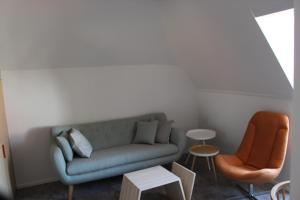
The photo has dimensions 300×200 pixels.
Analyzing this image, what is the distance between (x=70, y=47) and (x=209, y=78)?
2.04m

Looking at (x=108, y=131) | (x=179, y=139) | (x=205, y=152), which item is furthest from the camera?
(x=108, y=131)

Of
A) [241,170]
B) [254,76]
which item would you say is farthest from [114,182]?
[254,76]

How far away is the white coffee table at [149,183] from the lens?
8.38ft

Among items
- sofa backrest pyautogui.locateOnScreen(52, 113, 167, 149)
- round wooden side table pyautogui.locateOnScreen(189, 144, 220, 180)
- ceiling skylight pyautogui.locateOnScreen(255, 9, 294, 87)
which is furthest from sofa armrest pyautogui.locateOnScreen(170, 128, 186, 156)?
ceiling skylight pyautogui.locateOnScreen(255, 9, 294, 87)

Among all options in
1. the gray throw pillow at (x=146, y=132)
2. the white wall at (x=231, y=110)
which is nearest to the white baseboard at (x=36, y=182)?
the gray throw pillow at (x=146, y=132)

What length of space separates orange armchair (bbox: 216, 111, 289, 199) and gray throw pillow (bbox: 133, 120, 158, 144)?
1.01 m

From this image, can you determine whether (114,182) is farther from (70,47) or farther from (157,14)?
(157,14)

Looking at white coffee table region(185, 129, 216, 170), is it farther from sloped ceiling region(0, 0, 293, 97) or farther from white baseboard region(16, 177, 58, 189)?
white baseboard region(16, 177, 58, 189)

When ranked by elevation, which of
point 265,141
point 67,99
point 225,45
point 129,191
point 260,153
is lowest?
point 129,191

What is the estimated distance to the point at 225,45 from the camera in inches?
119

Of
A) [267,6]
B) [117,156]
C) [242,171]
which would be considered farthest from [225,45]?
[117,156]

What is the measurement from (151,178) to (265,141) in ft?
4.58

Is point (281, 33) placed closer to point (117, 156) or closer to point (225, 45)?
point (225, 45)

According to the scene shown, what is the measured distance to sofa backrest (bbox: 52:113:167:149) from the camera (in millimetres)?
3570
